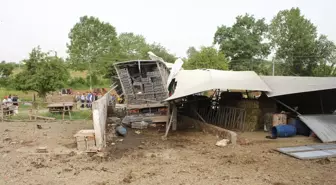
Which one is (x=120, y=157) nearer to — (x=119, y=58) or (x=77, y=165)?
(x=77, y=165)

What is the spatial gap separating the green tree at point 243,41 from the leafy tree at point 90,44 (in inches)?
634

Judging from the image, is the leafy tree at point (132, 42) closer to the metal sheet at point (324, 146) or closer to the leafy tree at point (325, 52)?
the leafy tree at point (325, 52)

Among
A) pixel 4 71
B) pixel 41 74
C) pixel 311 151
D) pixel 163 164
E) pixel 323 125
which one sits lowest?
pixel 163 164

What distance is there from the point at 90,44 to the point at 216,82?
34943 mm

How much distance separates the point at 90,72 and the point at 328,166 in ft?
124

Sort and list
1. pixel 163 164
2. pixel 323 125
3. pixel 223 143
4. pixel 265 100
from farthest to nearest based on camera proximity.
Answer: pixel 265 100 < pixel 323 125 < pixel 223 143 < pixel 163 164

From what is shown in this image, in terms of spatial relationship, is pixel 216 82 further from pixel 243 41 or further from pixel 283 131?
pixel 243 41

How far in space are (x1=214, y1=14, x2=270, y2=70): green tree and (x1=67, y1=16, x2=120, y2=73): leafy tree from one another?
634 inches

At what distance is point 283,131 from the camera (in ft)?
34.7

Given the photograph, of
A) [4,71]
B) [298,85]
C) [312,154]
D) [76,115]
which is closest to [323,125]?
[298,85]

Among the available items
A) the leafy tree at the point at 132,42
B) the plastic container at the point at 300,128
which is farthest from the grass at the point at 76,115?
the leafy tree at the point at 132,42

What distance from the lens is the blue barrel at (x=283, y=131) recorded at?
10.6 m

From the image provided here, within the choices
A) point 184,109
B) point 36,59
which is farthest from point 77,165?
point 36,59

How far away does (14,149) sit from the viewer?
942 centimetres
